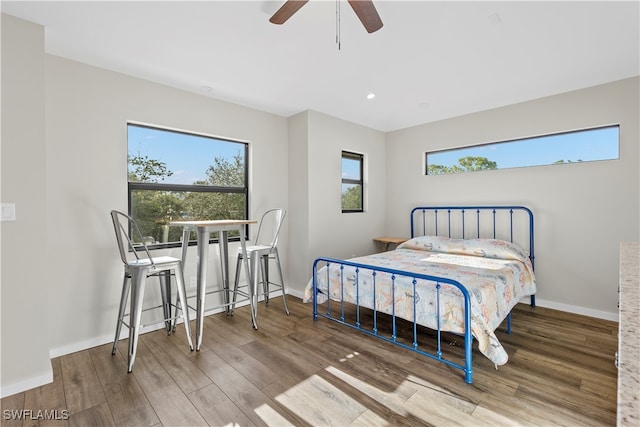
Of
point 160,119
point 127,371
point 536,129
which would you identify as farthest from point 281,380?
point 536,129

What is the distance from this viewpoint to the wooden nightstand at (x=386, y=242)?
179 inches

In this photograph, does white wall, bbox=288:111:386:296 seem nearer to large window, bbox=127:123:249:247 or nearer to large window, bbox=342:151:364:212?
large window, bbox=342:151:364:212

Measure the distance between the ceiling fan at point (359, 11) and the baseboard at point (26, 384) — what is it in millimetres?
2791

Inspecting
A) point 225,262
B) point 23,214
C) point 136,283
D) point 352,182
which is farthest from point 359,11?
point 352,182

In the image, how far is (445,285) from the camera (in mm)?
2336

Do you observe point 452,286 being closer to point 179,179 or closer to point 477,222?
point 477,222

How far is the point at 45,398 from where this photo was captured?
1.97 meters

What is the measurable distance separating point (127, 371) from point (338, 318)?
1.88m

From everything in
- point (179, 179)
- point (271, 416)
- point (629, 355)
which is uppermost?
point (179, 179)

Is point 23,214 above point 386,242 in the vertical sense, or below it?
above

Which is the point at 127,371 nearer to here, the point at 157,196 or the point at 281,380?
the point at 281,380
